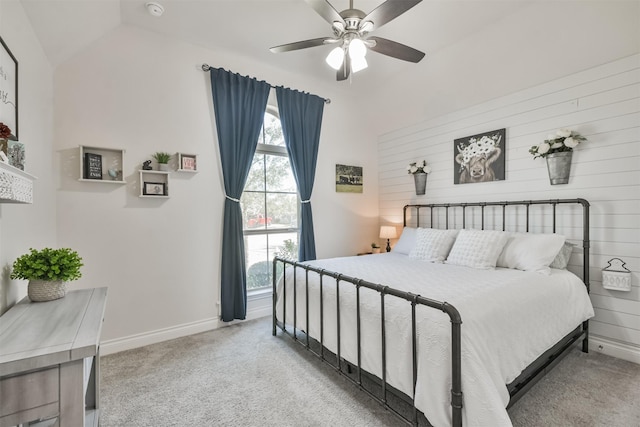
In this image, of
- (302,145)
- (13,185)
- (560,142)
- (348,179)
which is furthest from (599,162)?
(13,185)

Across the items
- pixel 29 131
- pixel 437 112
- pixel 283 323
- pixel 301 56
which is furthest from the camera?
pixel 437 112

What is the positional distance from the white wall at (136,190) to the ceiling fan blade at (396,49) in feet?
5.55

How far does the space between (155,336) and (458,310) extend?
2.71 metres

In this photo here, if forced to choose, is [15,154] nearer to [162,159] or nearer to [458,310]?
[162,159]

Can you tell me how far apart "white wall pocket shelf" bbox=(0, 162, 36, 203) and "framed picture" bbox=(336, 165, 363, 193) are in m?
3.21

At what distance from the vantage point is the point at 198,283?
9.83 ft

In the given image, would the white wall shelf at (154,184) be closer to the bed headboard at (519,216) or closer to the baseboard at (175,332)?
the baseboard at (175,332)

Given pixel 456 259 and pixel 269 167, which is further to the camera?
pixel 269 167

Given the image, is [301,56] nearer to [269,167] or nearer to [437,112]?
[269,167]

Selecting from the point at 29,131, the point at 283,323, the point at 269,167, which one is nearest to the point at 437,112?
the point at 269,167

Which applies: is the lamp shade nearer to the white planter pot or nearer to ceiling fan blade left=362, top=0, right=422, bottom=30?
ceiling fan blade left=362, top=0, right=422, bottom=30

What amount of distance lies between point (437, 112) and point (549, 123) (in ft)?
4.00

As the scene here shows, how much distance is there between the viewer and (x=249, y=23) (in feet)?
9.08

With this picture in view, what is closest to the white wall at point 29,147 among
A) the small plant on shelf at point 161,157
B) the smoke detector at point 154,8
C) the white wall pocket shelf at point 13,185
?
the white wall pocket shelf at point 13,185
